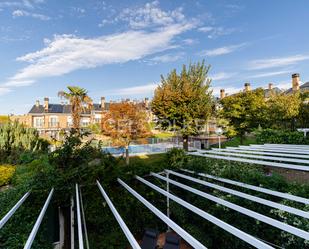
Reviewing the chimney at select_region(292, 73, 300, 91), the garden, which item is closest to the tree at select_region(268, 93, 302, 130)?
the garden

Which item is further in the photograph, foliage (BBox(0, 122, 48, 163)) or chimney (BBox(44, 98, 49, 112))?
chimney (BBox(44, 98, 49, 112))

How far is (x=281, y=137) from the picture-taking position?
13.5m

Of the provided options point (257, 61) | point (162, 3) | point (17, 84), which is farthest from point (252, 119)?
point (17, 84)

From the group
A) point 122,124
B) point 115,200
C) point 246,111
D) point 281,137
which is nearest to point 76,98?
point 122,124

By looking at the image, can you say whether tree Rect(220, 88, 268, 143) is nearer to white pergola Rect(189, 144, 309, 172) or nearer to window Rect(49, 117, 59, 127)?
white pergola Rect(189, 144, 309, 172)

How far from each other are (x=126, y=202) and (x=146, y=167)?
1.34m

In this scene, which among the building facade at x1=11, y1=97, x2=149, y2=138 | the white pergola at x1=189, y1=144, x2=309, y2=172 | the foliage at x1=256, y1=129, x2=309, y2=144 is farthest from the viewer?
the building facade at x1=11, y1=97, x2=149, y2=138

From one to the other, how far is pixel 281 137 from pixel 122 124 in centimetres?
1263

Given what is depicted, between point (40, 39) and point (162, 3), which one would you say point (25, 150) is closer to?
point (40, 39)

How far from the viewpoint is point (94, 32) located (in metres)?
17.5

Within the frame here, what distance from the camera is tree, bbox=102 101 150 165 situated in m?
19.4

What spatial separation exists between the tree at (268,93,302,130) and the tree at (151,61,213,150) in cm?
513

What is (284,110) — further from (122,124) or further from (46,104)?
(46,104)

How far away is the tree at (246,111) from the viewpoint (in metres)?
19.2
